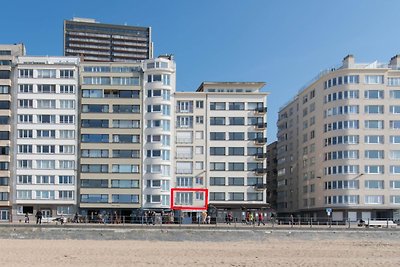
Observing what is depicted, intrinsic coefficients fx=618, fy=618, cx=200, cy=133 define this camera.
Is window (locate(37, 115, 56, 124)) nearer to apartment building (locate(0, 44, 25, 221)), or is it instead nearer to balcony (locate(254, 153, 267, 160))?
apartment building (locate(0, 44, 25, 221))

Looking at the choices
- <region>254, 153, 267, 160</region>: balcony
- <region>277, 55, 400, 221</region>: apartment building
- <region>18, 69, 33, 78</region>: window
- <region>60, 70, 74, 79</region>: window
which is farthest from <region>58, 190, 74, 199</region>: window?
<region>277, 55, 400, 221</region>: apartment building

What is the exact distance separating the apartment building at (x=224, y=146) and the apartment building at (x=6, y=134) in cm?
2728

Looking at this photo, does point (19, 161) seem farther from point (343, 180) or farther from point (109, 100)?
point (343, 180)

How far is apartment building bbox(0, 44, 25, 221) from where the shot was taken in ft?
327

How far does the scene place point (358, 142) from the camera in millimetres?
101188

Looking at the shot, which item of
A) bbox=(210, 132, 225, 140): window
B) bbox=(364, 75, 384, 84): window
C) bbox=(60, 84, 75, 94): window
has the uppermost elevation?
bbox=(364, 75, 384, 84): window

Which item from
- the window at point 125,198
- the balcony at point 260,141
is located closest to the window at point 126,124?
the window at point 125,198

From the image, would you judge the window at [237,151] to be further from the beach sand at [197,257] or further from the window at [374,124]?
the beach sand at [197,257]

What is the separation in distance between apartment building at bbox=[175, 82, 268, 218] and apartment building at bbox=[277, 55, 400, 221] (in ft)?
36.1

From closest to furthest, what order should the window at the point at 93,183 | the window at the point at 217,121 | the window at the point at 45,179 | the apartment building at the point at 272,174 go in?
the window at the point at 45,179, the window at the point at 93,183, the window at the point at 217,121, the apartment building at the point at 272,174

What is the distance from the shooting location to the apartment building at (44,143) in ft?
328

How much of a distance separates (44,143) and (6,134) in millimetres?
6348

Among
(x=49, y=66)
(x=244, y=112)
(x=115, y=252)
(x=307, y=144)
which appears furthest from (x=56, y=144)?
(x=115, y=252)

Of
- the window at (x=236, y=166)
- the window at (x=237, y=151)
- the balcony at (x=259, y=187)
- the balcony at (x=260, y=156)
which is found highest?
the window at (x=237, y=151)
